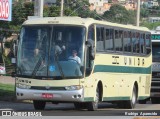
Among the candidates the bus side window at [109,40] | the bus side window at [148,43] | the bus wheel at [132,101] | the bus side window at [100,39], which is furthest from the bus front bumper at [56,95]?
the bus side window at [148,43]

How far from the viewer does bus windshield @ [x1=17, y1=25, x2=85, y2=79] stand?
74.1 feet

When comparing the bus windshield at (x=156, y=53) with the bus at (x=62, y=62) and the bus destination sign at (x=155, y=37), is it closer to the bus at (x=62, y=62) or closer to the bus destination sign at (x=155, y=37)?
the bus destination sign at (x=155, y=37)

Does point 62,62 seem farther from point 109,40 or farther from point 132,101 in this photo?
point 132,101

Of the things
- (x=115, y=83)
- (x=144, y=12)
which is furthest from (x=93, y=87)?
(x=144, y=12)

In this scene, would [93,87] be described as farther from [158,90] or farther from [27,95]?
[158,90]

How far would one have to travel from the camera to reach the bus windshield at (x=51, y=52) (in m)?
22.6

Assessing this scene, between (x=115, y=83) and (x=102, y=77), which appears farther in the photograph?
(x=115, y=83)

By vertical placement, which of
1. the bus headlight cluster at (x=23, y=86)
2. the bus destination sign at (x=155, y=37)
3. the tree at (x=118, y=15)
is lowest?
the tree at (x=118, y=15)

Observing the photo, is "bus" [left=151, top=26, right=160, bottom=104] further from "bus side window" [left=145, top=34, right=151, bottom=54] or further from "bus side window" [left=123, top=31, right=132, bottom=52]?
"bus side window" [left=123, top=31, right=132, bottom=52]

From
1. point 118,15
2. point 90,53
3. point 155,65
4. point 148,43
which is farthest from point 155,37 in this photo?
point 118,15

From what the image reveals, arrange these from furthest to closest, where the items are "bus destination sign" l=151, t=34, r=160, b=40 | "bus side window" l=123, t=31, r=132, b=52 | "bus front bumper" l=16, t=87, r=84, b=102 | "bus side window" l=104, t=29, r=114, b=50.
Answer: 1. "bus destination sign" l=151, t=34, r=160, b=40
2. "bus side window" l=123, t=31, r=132, b=52
3. "bus side window" l=104, t=29, r=114, b=50
4. "bus front bumper" l=16, t=87, r=84, b=102

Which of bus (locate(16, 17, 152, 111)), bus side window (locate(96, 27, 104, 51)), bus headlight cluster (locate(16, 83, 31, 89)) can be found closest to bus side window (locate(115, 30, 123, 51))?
bus (locate(16, 17, 152, 111))

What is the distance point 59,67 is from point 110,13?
72.5 metres

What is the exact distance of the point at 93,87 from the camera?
23.4m
